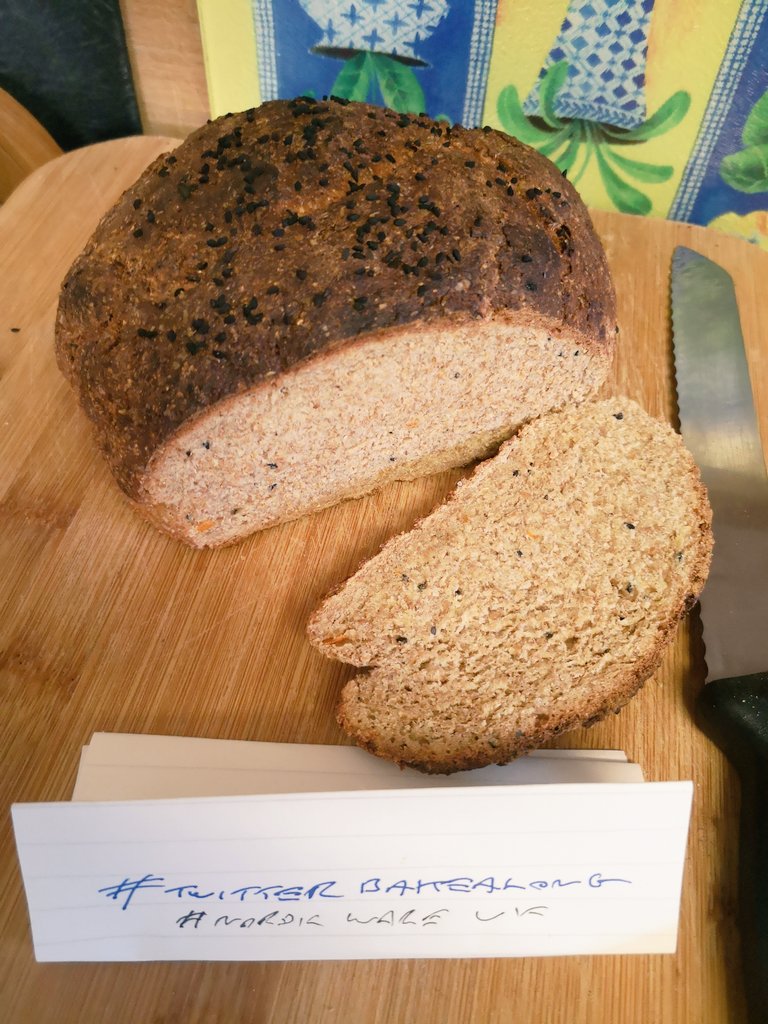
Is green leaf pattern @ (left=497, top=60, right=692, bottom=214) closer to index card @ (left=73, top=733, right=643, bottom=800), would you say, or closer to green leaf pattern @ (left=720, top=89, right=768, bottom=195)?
green leaf pattern @ (left=720, top=89, right=768, bottom=195)

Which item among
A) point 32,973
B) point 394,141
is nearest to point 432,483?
point 394,141

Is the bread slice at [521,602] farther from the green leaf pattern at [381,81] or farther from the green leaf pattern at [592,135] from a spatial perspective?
the green leaf pattern at [381,81]

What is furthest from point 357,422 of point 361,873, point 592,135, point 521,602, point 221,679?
point 592,135

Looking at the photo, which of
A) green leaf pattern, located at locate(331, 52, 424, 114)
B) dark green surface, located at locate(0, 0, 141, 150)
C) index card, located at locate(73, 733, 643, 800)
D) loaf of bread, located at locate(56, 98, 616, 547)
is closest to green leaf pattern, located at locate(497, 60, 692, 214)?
green leaf pattern, located at locate(331, 52, 424, 114)

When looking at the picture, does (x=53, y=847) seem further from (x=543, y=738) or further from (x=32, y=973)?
(x=543, y=738)

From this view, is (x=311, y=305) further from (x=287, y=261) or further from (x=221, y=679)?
(x=221, y=679)
